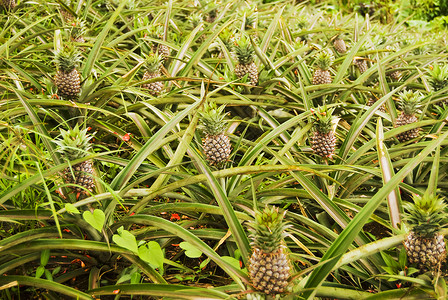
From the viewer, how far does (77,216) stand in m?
1.66

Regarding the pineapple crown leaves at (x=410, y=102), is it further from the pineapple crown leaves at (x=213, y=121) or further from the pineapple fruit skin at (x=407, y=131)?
the pineapple crown leaves at (x=213, y=121)

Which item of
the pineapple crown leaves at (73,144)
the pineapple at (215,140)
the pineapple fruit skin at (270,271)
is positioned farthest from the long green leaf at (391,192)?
the pineapple crown leaves at (73,144)

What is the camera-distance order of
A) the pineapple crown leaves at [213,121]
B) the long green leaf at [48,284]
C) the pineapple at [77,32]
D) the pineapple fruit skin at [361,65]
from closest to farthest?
the long green leaf at [48,284], the pineapple crown leaves at [213,121], the pineapple at [77,32], the pineapple fruit skin at [361,65]

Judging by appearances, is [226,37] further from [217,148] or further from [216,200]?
[216,200]

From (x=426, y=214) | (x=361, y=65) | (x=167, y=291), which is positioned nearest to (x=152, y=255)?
(x=167, y=291)

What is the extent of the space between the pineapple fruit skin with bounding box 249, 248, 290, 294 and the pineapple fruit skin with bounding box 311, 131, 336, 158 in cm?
101

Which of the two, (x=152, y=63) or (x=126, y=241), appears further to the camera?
(x=152, y=63)

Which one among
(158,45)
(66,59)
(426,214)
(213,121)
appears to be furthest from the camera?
(158,45)

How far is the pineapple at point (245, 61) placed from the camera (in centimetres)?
273

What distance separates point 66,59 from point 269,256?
1.83m

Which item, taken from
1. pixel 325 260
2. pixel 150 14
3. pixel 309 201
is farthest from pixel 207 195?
pixel 150 14

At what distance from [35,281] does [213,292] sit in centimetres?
73

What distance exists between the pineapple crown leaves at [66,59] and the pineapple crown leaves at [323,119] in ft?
5.01

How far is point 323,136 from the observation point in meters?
2.15
